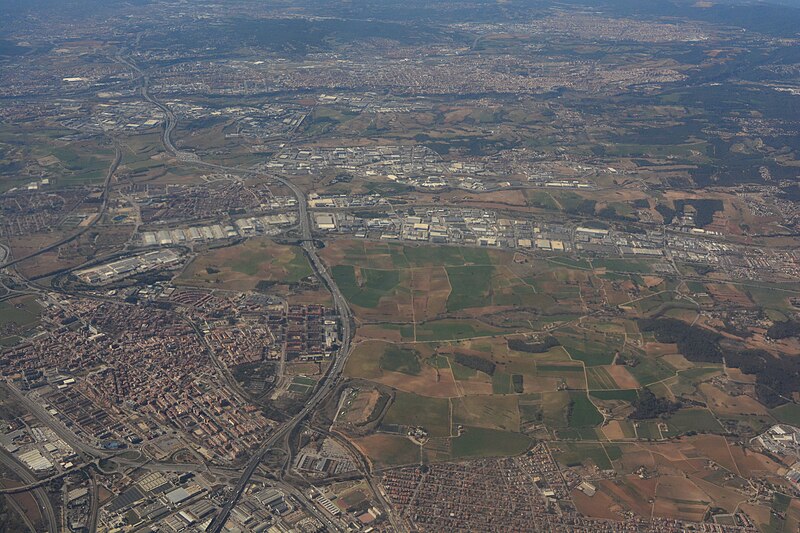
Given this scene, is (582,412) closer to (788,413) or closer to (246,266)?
(788,413)

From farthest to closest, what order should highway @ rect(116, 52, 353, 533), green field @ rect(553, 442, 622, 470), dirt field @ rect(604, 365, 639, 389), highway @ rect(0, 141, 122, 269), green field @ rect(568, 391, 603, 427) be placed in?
highway @ rect(0, 141, 122, 269) < dirt field @ rect(604, 365, 639, 389) < green field @ rect(568, 391, 603, 427) < green field @ rect(553, 442, 622, 470) < highway @ rect(116, 52, 353, 533)

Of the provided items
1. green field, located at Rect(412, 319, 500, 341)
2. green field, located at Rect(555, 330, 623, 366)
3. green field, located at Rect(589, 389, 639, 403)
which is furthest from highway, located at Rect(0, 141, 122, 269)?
green field, located at Rect(589, 389, 639, 403)

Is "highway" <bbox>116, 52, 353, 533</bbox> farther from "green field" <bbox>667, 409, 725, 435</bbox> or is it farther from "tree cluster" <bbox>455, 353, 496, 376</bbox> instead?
"green field" <bbox>667, 409, 725, 435</bbox>

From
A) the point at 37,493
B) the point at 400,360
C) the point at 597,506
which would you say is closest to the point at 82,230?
the point at 37,493

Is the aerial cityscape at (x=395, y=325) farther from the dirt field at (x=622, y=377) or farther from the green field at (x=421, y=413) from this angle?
the dirt field at (x=622, y=377)

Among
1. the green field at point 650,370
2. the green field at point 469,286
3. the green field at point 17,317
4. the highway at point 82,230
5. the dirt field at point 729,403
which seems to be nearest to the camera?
the dirt field at point 729,403

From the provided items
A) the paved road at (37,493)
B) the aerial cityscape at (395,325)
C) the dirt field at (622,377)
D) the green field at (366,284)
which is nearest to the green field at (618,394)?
the aerial cityscape at (395,325)

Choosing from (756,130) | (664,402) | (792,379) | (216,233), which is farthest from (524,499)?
(756,130)

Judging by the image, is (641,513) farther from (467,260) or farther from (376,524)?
(467,260)

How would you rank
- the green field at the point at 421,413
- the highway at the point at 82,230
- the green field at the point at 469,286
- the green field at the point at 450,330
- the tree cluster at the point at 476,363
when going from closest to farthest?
the green field at the point at 421,413
the tree cluster at the point at 476,363
the green field at the point at 450,330
the green field at the point at 469,286
the highway at the point at 82,230
